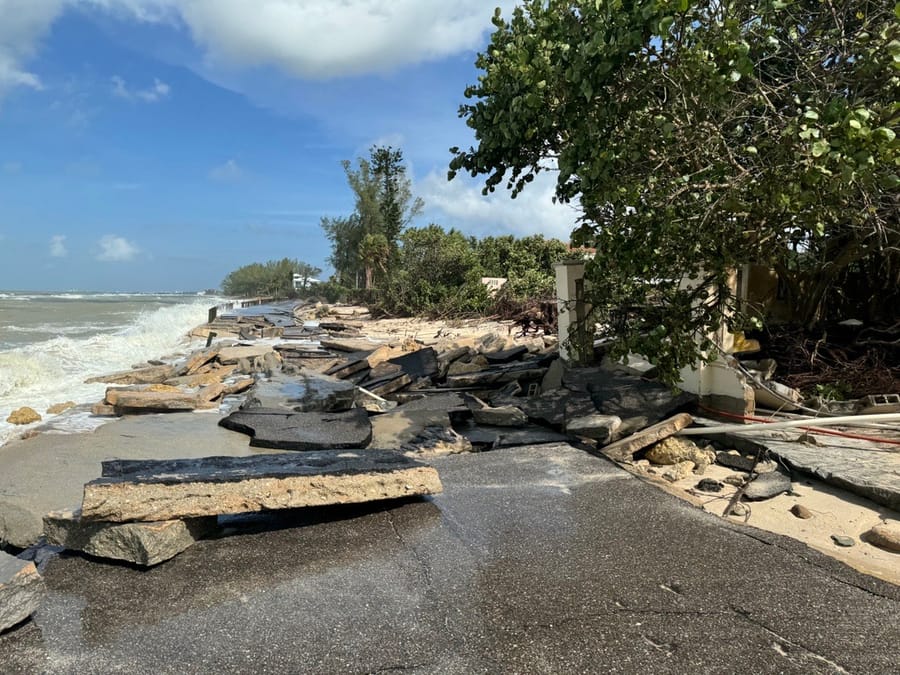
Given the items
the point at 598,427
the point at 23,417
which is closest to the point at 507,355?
the point at 598,427

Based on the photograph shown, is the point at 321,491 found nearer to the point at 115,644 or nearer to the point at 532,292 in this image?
the point at 115,644

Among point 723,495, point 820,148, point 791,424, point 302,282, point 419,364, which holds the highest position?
point 820,148

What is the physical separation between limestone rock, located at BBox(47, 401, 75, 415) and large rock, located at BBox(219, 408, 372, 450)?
150 inches

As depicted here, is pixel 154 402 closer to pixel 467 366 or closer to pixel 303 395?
pixel 303 395

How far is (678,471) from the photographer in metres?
5.66

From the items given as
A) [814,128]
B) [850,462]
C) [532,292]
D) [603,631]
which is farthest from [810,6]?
[532,292]

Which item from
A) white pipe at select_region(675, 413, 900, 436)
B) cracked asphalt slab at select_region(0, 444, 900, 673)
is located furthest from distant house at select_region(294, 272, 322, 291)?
cracked asphalt slab at select_region(0, 444, 900, 673)

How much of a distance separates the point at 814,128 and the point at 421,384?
7.33 meters

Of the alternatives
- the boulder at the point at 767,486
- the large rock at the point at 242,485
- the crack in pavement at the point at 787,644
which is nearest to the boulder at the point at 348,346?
the large rock at the point at 242,485

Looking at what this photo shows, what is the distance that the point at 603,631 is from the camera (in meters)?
2.83

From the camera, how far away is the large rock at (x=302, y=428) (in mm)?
6805

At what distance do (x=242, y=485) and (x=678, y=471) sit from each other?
3941 millimetres

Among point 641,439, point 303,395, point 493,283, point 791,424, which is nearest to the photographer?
point 791,424

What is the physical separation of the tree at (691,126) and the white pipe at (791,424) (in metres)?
0.87
